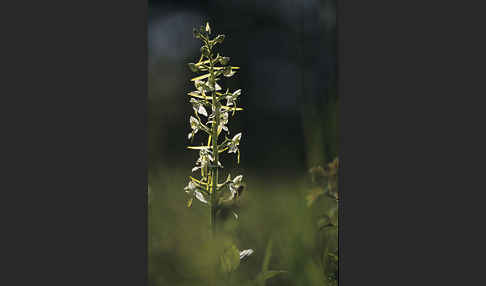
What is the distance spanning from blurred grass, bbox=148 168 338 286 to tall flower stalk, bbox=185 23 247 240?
8cm

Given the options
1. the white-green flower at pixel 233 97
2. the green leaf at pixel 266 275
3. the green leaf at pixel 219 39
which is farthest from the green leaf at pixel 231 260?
the green leaf at pixel 219 39

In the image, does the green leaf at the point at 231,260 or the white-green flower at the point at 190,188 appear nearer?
the green leaf at the point at 231,260

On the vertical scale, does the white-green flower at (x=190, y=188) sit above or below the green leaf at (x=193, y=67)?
below

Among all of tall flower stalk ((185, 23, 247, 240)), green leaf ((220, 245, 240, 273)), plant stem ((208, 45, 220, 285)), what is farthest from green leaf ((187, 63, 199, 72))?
green leaf ((220, 245, 240, 273))

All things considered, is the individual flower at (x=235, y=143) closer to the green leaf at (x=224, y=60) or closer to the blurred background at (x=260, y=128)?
the blurred background at (x=260, y=128)

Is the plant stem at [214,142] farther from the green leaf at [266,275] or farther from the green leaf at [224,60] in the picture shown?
the green leaf at [266,275]

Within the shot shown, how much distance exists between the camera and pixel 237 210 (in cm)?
316

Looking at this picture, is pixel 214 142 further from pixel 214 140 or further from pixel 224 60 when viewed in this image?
pixel 224 60

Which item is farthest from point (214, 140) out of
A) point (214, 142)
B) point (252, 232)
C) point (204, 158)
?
point (252, 232)

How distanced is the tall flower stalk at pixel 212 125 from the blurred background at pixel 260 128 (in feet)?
0.17

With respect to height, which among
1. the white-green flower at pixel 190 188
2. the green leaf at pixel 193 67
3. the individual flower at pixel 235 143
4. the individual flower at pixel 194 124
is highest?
the green leaf at pixel 193 67

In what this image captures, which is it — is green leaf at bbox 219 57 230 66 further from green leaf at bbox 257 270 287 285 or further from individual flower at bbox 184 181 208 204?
green leaf at bbox 257 270 287 285

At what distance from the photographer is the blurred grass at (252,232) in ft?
10.1

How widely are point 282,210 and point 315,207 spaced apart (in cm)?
28
